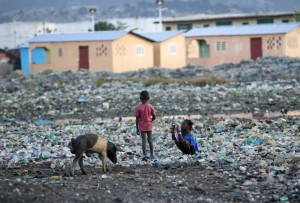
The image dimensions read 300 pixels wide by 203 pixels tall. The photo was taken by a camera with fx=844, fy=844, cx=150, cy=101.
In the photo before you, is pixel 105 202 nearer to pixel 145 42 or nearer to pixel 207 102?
pixel 207 102

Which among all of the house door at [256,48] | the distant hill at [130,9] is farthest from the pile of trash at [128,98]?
the distant hill at [130,9]

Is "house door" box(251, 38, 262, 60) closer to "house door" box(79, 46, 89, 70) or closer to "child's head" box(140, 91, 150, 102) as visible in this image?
"house door" box(79, 46, 89, 70)

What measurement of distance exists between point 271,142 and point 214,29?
3919 centimetres

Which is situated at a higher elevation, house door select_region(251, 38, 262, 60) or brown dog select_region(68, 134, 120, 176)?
house door select_region(251, 38, 262, 60)

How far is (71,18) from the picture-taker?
554ft

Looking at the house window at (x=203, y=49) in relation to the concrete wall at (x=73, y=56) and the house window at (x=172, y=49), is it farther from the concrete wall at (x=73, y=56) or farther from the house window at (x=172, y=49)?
the concrete wall at (x=73, y=56)

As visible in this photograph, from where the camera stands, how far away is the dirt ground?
9.34 meters

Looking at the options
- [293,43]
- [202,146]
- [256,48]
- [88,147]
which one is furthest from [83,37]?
[88,147]

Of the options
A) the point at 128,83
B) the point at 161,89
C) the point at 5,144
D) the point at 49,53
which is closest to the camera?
the point at 5,144

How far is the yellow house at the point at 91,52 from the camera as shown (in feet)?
153

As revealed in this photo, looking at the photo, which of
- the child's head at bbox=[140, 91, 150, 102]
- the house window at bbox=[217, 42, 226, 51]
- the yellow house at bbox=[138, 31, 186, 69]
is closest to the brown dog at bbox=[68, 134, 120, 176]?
the child's head at bbox=[140, 91, 150, 102]

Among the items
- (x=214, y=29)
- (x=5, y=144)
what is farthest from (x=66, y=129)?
(x=214, y=29)

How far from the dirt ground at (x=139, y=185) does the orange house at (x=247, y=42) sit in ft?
126

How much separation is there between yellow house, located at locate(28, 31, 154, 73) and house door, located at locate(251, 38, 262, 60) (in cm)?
610
